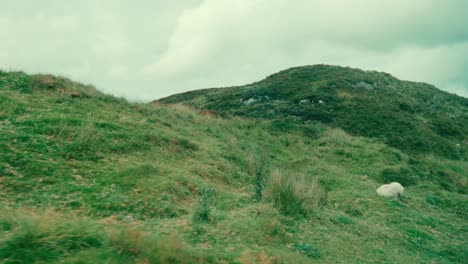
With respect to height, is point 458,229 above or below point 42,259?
below

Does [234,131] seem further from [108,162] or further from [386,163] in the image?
[108,162]

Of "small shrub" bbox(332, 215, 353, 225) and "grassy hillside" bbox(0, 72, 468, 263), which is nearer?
"grassy hillside" bbox(0, 72, 468, 263)

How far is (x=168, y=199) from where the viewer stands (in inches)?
321

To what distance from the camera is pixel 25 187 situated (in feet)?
24.0

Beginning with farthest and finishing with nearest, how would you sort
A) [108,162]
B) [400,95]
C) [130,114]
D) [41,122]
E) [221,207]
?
[400,95] < [130,114] < [41,122] < [108,162] < [221,207]

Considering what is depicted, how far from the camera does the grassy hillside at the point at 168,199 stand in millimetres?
4965

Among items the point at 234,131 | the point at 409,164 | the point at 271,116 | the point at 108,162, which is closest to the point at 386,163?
the point at 409,164

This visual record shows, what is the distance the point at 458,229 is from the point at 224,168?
697cm

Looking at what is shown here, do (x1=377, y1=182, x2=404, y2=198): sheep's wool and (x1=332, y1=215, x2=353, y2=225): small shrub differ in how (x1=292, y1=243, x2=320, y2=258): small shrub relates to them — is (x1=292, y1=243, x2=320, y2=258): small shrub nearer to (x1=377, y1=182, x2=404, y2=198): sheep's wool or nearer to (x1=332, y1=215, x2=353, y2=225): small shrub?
(x1=332, y1=215, x2=353, y2=225): small shrub

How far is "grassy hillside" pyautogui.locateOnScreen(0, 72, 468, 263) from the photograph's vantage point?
16.3ft

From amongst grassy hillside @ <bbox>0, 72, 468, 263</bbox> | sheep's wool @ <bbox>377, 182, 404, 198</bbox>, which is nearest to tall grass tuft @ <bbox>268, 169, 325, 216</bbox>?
grassy hillside @ <bbox>0, 72, 468, 263</bbox>

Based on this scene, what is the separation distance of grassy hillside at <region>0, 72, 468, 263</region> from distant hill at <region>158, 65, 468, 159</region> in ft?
32.4

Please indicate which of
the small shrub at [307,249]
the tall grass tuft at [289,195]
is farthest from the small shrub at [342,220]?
the small shrub at [307,249]

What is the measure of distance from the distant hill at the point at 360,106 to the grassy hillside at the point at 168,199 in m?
9.88
